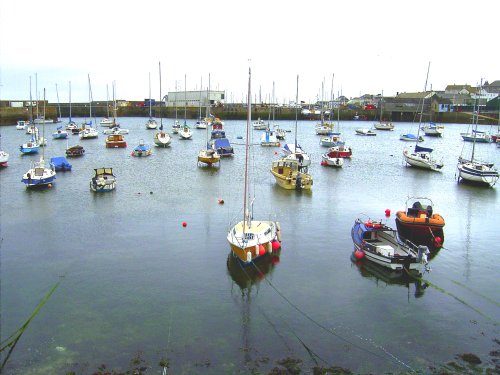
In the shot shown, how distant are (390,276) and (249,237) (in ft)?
23.4

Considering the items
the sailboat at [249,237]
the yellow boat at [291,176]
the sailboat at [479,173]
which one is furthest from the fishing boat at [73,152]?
the sailboat at [479,173]

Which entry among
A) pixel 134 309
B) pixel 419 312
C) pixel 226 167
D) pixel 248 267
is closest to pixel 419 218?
pixel 419 312

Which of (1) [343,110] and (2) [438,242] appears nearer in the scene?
(2) [438,242]

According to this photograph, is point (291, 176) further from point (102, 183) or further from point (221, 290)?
Answer: point (221, 290)

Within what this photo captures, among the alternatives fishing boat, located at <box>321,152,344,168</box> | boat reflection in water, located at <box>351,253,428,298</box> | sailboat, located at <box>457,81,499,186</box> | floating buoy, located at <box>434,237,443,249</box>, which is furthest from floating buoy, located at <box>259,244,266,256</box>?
fishing boat, located at <box>321,152,344,168</box>

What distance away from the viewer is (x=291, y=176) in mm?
43219

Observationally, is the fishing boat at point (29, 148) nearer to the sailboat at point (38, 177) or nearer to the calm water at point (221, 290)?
the sailboat at point (38, 177)

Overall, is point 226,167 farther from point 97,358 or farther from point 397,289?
point 97,358

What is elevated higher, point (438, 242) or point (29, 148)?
point (29, 148)

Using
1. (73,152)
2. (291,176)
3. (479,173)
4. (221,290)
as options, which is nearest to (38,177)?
(291,176)

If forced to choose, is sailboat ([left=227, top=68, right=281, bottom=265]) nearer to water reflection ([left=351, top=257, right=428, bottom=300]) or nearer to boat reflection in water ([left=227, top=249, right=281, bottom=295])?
boat reflection in water ([left=227, top=249, right=281, bottom=295])

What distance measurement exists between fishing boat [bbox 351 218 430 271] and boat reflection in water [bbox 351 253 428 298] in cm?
24

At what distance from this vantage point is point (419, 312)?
19109 millimetres

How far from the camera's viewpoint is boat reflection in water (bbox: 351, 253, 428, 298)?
21.8 metres
